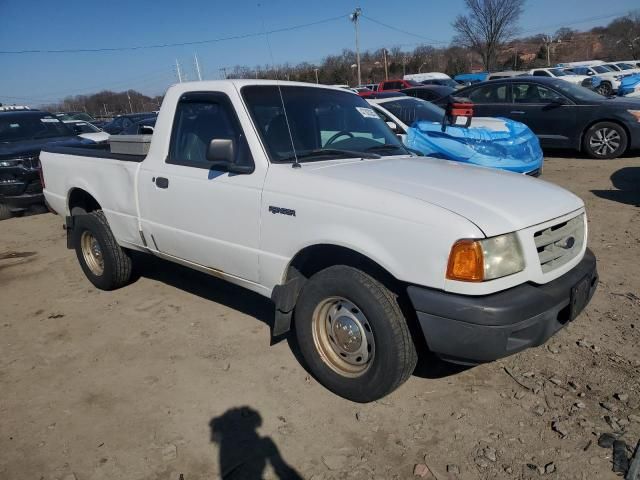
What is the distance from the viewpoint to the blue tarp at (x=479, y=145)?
265 inches

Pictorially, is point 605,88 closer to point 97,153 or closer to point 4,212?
point 4,212

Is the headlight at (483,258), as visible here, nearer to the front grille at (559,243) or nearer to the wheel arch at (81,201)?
the front grille at (559,243)

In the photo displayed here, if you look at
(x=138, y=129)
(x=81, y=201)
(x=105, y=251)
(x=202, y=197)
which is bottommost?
(x=105, y=251)

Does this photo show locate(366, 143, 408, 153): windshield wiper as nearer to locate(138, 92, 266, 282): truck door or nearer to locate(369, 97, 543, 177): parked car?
locate(138, 92, 266, 282): truck door

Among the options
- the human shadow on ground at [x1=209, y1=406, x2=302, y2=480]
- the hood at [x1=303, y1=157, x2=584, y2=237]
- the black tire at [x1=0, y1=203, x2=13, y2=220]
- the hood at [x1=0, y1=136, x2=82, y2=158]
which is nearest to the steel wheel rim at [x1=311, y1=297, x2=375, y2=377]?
the human shadow on ground at [x1=209, y1=406, x2=302, y2=480]

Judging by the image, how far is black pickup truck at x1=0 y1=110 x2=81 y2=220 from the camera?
7.93 meters

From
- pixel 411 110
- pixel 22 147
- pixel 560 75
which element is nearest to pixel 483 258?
pixel 411 110

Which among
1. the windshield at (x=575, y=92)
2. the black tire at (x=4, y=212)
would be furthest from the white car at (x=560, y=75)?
the black tire at (x=4, y=212)

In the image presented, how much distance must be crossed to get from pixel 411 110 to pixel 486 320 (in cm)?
706

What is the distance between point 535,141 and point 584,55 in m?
76.2

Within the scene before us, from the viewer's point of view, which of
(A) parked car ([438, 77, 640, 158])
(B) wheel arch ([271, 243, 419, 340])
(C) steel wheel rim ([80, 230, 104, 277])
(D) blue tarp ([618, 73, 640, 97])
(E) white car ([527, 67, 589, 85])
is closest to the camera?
(B) wheel arch ([271, 243, 419, 340])

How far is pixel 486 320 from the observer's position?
2311 millimetres

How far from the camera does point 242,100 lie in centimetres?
327

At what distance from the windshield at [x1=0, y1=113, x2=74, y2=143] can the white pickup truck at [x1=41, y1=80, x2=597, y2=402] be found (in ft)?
19.8
